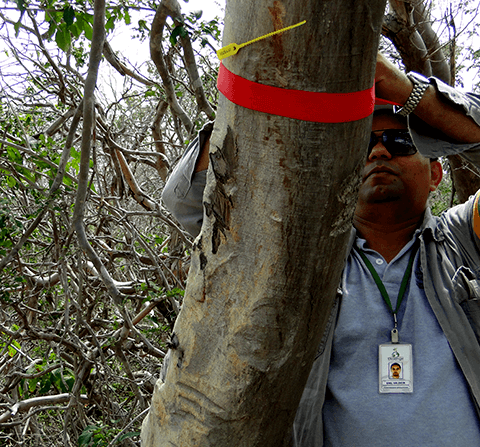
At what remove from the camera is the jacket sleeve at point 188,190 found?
1.41 meters

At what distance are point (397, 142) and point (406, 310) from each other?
560 mm

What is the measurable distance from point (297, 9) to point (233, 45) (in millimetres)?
132

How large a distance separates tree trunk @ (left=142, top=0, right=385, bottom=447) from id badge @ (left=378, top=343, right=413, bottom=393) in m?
0.46

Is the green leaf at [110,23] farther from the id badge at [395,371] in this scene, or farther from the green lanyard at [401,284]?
the id badge at [395,371]

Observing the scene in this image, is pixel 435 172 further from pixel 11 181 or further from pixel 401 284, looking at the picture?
pixel 11 181

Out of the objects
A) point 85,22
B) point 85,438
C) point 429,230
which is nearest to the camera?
point 429,230

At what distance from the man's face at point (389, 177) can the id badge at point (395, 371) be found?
523 mm

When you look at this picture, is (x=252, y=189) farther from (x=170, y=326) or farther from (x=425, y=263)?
(x=170, y=326)

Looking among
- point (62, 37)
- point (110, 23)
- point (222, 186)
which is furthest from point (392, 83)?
point (110, 23)

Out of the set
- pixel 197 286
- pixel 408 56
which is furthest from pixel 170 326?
pixel 408 56

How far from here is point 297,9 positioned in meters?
0.74

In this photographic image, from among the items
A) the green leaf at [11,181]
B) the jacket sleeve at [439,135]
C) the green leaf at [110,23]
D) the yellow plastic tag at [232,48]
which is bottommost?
the yellow plastic tag at [232,48]

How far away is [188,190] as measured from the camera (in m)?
1.44

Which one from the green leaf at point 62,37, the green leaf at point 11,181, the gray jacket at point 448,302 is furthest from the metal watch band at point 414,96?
the green leaf at point 11,181
